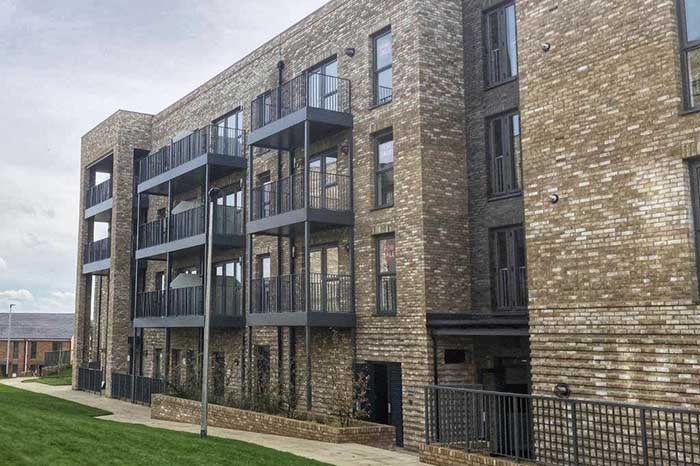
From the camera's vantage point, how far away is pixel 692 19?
11664 millimetres

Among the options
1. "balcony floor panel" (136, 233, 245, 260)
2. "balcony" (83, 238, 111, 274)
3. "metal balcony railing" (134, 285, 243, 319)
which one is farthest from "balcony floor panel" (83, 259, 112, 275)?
"metal balcony railing" (134, 285, 243, 319)

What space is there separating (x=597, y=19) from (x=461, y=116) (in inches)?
235

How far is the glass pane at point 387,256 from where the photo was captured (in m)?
18.5

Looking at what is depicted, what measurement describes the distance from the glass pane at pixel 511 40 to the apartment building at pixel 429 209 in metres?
0.05

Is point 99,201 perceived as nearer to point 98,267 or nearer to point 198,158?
point 98,267

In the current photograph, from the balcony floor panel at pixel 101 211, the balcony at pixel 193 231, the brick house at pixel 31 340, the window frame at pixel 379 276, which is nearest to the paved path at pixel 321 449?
the window frame at pixel 379 276

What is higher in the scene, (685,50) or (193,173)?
(193,173)

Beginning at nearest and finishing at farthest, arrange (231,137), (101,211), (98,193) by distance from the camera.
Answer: (231,137) → (101,211) → (98,193)

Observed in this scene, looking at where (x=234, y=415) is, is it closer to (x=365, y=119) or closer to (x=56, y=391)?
(x=365, y=119)

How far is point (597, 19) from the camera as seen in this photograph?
499 inches

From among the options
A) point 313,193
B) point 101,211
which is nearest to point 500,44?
point 313,193

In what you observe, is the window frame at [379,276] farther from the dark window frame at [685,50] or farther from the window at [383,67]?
the dark window frame at [685,50]

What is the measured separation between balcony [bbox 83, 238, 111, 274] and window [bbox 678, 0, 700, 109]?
25.9m

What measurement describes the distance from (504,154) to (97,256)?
2207 cm
